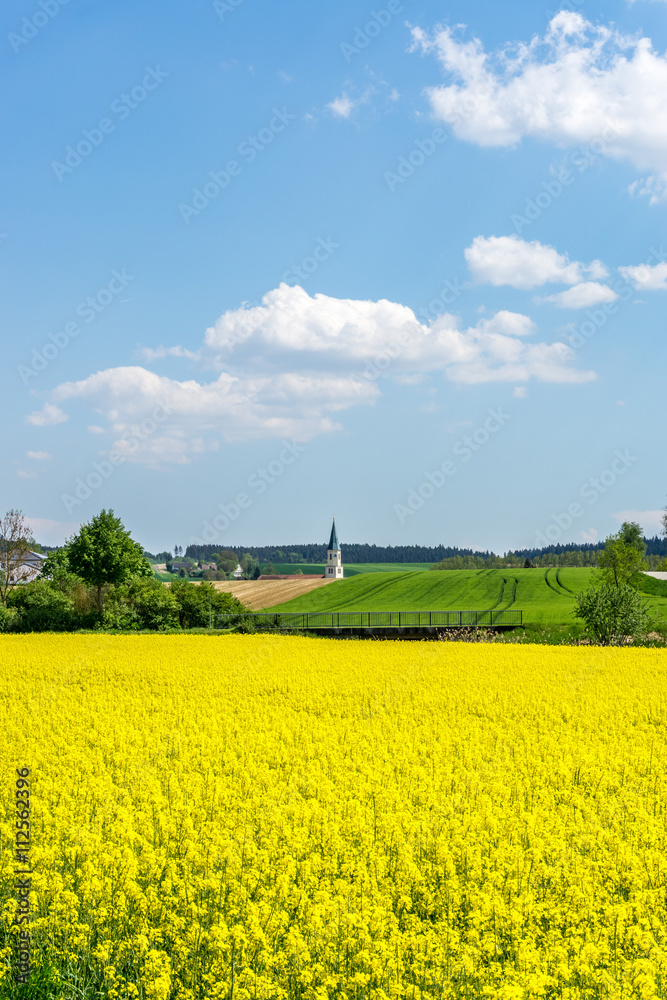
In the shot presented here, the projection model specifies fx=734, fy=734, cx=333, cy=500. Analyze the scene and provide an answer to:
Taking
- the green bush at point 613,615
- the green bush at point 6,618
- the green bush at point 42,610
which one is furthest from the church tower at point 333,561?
the green bush at point 613,615

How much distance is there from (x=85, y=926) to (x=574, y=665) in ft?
77.2

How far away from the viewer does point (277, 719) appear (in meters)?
15.3

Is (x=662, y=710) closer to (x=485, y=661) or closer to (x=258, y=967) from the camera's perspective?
(x=485, y=661)

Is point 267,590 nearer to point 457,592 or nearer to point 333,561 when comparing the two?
point 457,592

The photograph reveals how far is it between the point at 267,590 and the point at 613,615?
232 feet

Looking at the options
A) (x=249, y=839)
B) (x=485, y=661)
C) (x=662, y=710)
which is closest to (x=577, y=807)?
(x=249, y=839)

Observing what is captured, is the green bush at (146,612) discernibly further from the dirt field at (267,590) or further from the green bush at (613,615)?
the dirt field at (267,590)

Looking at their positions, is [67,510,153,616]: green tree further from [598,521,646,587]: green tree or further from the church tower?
the church tower

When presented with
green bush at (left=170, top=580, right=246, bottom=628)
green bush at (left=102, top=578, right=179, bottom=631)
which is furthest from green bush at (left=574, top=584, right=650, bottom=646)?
green bush at (left=102, top=578, right=179, bottom=631)

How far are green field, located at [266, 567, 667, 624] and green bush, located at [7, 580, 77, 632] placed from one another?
38.2 meters

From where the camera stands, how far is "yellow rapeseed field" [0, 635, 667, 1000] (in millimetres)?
5887

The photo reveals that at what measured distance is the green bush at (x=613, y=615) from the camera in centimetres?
4441

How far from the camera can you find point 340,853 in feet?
26.0

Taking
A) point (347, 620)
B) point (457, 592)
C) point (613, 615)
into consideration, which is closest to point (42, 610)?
point (347, 620)
